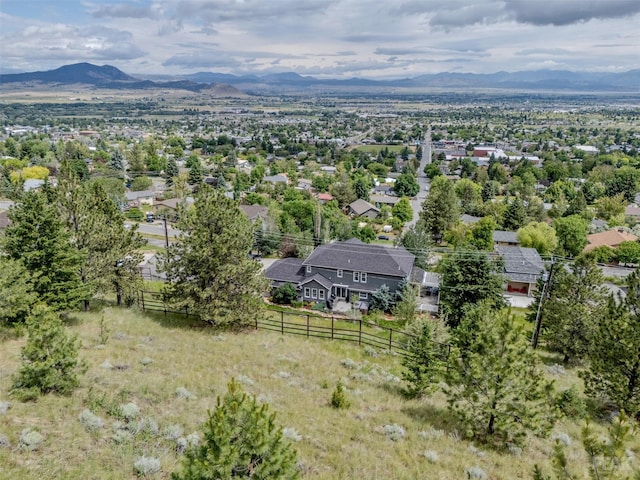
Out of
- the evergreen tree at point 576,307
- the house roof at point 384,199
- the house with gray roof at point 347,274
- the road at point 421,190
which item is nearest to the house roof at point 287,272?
the house with gray roof at point 347,274

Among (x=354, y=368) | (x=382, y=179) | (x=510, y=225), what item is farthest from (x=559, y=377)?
(x=382, y=179)

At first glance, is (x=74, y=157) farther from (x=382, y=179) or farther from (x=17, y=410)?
(x=17, y=410)

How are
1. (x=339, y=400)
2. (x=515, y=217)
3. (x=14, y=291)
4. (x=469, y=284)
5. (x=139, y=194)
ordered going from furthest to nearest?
(x=139, y=194), (x=515, y=217), (x=469, y=284), (x=14, y=291), (x=339, y=400)

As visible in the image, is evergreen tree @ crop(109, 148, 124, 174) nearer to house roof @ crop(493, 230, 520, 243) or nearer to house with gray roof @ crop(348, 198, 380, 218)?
house with gray roof @ crop(348, 198, 380, 218)

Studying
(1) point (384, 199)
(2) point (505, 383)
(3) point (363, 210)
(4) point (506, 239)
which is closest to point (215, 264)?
(2) point (505, 383)

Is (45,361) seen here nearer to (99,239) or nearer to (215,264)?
(215,264)

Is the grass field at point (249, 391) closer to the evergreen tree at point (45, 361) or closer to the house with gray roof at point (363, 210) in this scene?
the evergreen tree at point (45, 361)
